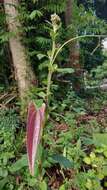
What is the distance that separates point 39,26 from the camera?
3.15 meters

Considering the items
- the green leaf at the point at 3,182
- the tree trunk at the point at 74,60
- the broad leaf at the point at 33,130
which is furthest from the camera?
the tree trunk at the point at 74,60

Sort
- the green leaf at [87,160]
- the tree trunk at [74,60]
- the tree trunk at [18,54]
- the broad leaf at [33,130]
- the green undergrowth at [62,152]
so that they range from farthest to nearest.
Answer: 1. the tree trunk at [74,60]
2. the tree trunk at [18,54]
3. the green leaf at [87,160]
4. the green undergrowth at [62,152]
5. the broad leaf at [33,130]

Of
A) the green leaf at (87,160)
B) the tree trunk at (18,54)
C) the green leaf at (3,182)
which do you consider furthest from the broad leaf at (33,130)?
the tree trunk at (18,54)

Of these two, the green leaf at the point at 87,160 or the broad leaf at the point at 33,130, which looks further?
the green leaf at the point at 87,160

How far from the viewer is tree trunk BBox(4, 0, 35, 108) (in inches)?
114

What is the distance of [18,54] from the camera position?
2.96m

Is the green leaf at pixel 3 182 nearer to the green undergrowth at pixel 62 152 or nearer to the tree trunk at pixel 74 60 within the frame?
the green undergrowth at pixel 62 152

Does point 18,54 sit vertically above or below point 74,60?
above

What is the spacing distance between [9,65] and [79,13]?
33.4 inches

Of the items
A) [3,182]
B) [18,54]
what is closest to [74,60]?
[18,54]

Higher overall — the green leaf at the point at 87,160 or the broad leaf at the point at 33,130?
the broad leaf at the point at 33,130

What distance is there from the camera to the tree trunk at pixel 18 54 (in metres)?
2.90

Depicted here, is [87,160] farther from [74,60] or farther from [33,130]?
[74,60]

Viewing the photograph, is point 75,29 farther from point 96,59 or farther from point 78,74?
point 96,59
